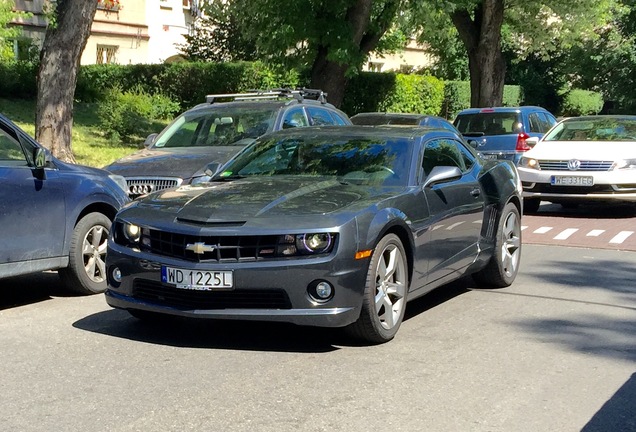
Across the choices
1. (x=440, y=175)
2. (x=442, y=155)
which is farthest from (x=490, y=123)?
(x=440, y=175)

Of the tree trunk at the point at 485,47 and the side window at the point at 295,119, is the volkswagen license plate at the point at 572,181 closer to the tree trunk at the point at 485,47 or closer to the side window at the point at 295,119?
the side window at the point at 295,119

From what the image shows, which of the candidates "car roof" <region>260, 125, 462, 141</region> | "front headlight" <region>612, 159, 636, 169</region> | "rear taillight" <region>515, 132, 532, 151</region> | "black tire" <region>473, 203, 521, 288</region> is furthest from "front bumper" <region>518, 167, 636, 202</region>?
"car roof" <region>260, 125, 462, 141</region>

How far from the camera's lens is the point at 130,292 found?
7.01m

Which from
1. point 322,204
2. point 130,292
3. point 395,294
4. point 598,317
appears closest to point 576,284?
point 598,317

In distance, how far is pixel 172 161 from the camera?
11945mm

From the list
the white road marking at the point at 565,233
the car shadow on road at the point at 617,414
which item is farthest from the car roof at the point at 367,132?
the white road marking at the point at 565,233

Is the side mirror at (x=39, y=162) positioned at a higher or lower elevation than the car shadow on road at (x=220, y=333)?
higher

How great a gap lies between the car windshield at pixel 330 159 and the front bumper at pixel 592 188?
8.10 m

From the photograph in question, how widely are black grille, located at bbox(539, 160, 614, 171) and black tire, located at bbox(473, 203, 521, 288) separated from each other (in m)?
6.19

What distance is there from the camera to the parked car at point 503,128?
1970cm

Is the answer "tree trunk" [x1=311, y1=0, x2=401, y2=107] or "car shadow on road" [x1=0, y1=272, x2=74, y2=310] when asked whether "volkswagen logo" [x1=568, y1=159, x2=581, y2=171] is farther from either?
"tree trunk" [x1=311, y1=0, x2=401, y2=107]

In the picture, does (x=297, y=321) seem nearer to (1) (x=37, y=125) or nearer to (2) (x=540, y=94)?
(1) (x=37, y=125)

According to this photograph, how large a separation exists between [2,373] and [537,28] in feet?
113

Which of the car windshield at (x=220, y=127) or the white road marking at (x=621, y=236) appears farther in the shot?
the white road marking at (x=621, y=236)
